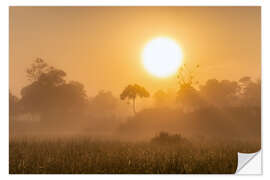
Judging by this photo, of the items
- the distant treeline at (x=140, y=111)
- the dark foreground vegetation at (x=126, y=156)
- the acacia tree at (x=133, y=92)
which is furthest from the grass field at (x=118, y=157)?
the acacia tree at (x=133, y=92)

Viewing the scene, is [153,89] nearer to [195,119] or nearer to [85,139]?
[195,119]

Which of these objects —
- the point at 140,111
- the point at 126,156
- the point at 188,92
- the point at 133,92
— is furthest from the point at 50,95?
the point at 188,92

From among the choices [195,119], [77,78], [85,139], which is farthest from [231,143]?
[77,78]

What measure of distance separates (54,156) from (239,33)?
4160mm

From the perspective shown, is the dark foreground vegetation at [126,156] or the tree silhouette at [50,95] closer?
the dark foreground vegetation at [126,156]

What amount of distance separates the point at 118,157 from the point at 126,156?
0.15 m

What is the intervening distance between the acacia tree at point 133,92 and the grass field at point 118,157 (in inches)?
33.9

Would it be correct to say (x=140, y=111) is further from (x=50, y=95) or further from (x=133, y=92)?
(x=50, y=95)

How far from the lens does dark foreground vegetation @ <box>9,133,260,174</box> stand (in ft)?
16.8

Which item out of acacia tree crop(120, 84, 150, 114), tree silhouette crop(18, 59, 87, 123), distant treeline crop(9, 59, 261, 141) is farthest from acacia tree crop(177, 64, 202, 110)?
tree silhouette crop(18, 59, 87, 123)

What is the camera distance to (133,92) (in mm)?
5367

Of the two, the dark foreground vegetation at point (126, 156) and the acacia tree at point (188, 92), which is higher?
the acacia tree at point (188, 92)

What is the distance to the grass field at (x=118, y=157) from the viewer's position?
5121mm

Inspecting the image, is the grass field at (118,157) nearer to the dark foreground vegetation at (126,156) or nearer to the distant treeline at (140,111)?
the dark foreground vegetation at (126,156)
